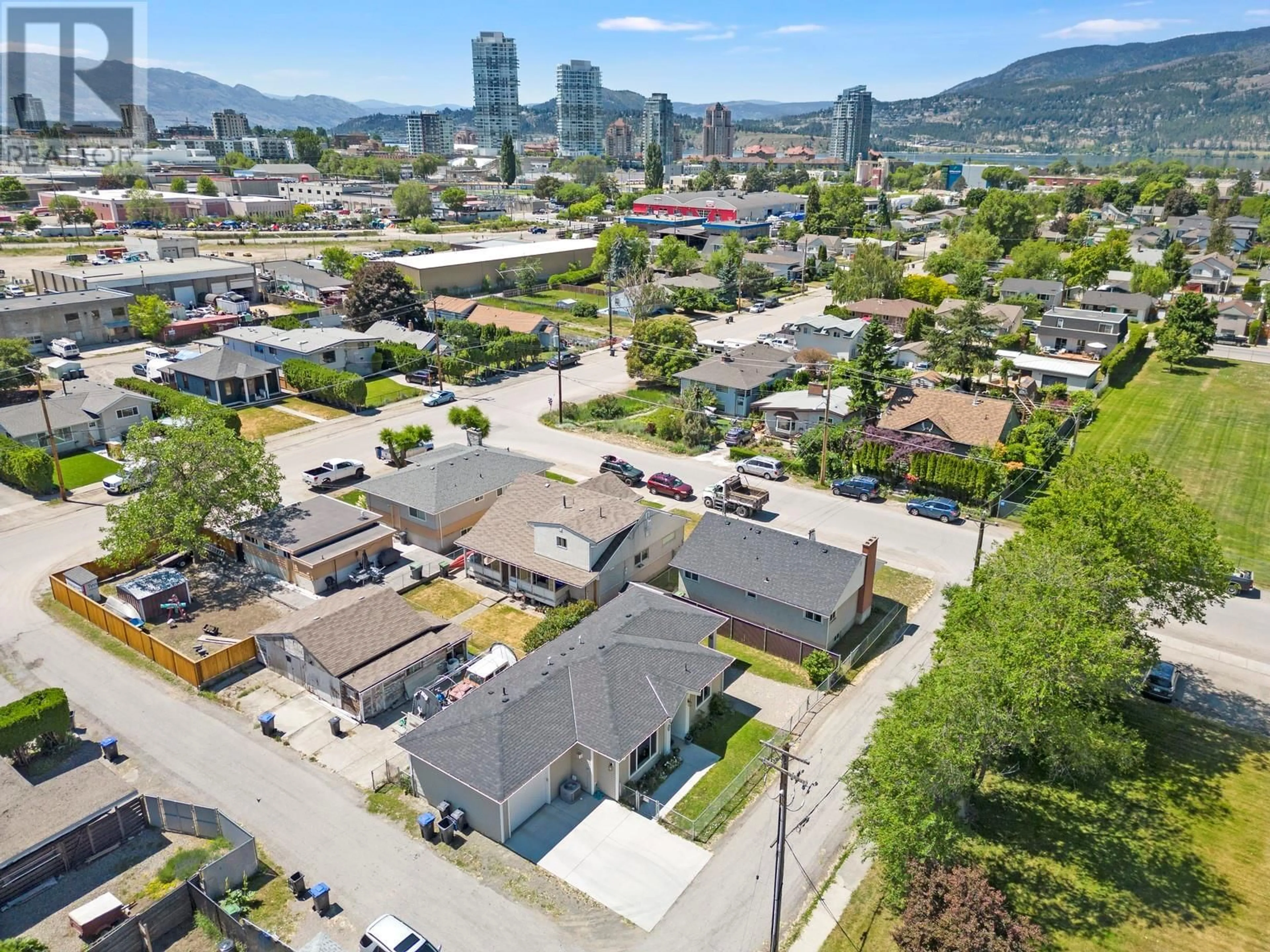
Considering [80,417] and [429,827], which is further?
[80,417]

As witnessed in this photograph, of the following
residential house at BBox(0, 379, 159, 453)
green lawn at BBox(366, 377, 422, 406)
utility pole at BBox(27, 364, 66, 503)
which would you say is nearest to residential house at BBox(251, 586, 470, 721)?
utility pole at BBox(27, 364, 66, 503)

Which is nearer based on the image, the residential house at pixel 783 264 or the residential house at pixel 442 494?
the residential house at pixel 442 494

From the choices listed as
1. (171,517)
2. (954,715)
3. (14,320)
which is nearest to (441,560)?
(171,517)

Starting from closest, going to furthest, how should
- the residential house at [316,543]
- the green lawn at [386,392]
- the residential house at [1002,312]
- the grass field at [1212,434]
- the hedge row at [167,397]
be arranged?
the residential house at [316,543] → the grass field at [1212,434] → the hedge row at [167,397] → the green lawn at [386,392] → the residential house at [1002,312]

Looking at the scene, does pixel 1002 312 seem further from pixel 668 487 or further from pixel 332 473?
pixel 332 473

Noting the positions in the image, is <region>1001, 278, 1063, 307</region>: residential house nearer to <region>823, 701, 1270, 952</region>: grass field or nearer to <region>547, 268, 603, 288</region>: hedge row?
<region>547, 268, 603, 288</region>: hedge row

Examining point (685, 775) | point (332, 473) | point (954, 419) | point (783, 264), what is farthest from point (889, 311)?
point (685, 775)

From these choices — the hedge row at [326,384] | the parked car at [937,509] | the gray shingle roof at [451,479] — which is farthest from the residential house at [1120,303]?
the hedge row at [326,384]

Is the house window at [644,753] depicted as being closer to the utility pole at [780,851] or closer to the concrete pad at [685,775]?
the concrete pad at [685,775]
